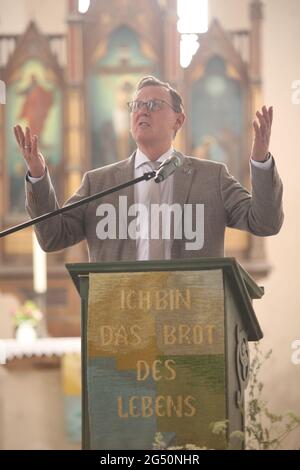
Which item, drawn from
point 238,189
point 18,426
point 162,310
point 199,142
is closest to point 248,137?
point 199,142

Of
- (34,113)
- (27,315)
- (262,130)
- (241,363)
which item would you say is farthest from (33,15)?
(241,363)

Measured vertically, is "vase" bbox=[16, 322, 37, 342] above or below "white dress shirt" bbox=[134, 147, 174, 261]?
below

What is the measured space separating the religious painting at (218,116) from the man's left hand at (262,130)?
5.15 m

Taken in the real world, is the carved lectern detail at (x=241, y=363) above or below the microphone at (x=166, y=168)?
below

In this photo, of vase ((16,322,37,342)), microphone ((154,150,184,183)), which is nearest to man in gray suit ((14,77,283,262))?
microphone ((154,150,184,183))

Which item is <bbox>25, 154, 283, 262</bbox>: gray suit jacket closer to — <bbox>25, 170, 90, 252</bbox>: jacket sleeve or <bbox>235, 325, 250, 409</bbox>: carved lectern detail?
<bbox>25, 170, 90, 252</bbox>: jacket sleeve

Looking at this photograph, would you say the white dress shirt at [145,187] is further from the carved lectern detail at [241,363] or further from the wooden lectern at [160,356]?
the wooden lectern at [160,356]

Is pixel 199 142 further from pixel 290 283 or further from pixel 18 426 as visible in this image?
pixel 18 426

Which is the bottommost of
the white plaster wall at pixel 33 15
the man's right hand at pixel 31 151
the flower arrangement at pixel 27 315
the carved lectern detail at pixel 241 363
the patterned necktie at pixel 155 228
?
the carved lectern detail at pixel 241 363

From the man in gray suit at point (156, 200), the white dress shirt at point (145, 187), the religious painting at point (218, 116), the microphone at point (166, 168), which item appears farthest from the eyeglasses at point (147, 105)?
the religious painting at point (218, 116)

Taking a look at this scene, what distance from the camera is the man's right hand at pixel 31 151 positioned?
122 inches

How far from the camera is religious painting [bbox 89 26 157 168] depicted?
8.24 metres

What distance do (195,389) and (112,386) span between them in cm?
22

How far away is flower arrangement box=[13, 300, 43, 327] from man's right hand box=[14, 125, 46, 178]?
14.5 ft
